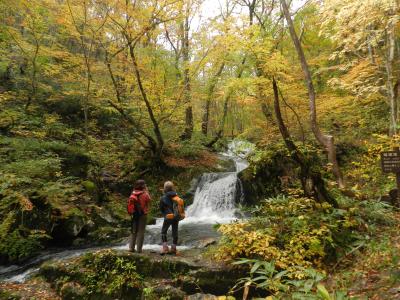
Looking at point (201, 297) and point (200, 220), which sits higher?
point (200, 220)

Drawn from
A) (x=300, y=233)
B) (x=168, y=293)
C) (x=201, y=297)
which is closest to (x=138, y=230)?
(x=168, y=293)

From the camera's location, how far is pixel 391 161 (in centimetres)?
653

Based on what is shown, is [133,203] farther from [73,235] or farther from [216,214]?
[216,214]

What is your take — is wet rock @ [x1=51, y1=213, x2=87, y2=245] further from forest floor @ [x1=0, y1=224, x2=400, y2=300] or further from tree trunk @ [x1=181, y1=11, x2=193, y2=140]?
tree trunk @ [x1=181, y1=11, x2=193, y2=140]

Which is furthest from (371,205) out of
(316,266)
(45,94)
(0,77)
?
(0,77)

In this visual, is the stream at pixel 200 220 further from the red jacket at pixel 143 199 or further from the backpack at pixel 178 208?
the red jacket at pixel 143 199

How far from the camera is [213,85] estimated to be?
15.7 metres

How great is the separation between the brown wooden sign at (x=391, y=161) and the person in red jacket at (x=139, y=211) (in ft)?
17.6

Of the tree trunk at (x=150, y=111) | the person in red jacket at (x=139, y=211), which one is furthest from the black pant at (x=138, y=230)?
the tree trunk at (x=150, y=111)

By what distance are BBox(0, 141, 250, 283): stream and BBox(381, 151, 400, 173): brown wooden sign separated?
148 inches

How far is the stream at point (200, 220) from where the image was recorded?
775 centimetres

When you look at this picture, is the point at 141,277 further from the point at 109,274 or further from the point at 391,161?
the point at 391,161

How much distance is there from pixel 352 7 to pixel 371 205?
17.5 ft

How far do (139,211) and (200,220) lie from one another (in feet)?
17.6
